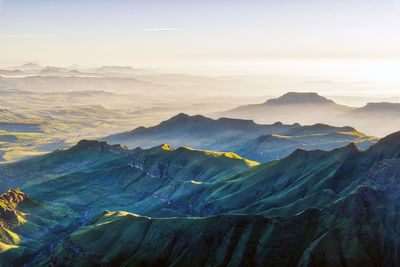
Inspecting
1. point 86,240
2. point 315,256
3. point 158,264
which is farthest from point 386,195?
point 86,240

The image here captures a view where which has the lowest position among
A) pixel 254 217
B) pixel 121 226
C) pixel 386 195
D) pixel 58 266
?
pixel 58 266

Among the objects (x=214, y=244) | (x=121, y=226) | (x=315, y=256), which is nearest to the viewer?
(x=315, y=256)

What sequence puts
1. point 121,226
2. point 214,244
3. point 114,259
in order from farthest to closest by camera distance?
point 121,226, point 114,259, point 214,244

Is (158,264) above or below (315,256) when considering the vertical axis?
below

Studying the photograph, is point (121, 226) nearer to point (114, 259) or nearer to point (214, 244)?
point (114, 259)

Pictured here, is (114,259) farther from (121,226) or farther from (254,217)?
(254,217)

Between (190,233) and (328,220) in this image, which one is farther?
(190,233)

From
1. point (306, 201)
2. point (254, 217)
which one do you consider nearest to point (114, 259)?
point (254, 217)

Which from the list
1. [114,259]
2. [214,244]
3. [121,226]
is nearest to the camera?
[214,244]

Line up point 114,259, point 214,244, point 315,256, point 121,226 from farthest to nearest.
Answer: point 121,226
point 114,259
point 214,244
point 315,256
